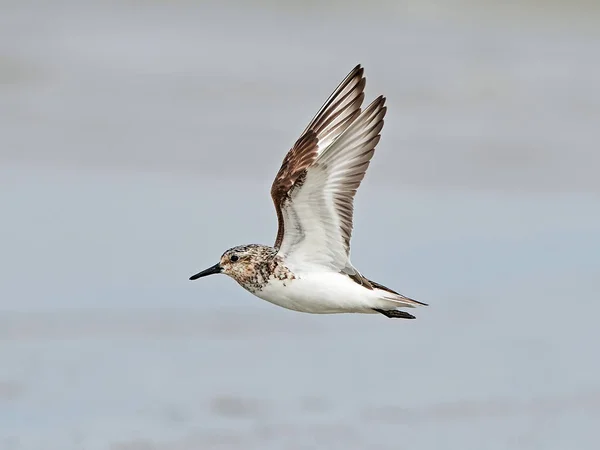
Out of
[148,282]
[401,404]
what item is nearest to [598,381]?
[401,404]

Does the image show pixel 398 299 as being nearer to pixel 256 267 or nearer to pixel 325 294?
pixel 325 294

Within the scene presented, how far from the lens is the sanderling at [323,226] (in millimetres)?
7324

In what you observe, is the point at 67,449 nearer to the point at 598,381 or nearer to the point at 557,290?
the point at 598,381

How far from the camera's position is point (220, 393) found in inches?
323

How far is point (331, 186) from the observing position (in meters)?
7.45

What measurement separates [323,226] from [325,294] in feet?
1.15

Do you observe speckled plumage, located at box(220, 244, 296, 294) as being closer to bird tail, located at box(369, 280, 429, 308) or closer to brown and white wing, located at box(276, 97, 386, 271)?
brown and white wing, located at box(276, 97, 386, 271)

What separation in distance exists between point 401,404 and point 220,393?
0.97 meters

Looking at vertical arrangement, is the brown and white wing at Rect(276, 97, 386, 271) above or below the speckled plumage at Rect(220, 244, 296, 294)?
above

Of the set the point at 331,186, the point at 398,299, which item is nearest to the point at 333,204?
the point at 331,186

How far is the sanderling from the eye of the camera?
7.32 metres

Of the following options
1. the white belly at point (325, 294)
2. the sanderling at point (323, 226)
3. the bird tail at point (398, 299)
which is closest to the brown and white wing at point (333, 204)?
the sanderling at point (323, 226)

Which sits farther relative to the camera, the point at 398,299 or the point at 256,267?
the point at 256,267

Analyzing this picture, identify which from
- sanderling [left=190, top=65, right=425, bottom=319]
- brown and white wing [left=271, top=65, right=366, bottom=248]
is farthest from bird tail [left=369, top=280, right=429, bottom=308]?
brown and white wing [left=271, top=65, right=366, bottom=248]
